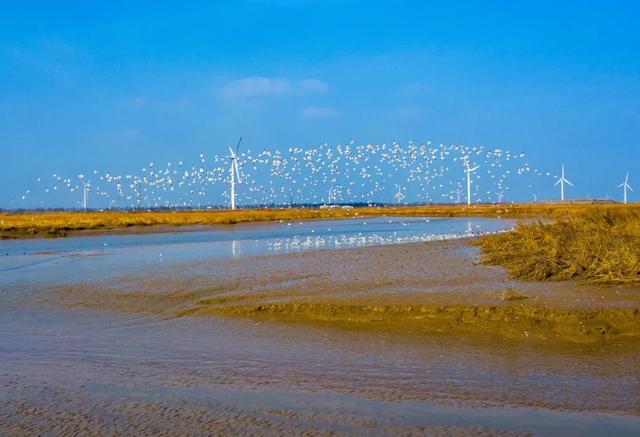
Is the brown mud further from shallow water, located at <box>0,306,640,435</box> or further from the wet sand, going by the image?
shallow water, located at <box>0,306,640,435</box>

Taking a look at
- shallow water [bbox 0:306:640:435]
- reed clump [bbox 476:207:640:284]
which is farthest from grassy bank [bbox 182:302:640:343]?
reed clump [bbox 476:207:640:284]

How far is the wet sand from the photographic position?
7.36m

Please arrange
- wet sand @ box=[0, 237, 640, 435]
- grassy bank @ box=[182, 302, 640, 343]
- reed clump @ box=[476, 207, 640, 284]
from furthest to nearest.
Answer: reed clump @ box=[476, 207, 640, 284], grassy bank @ box=[182, 302, 640, 343], wet sand @ box=[0, 237, 640, 435]

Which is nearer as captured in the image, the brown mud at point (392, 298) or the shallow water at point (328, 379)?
the shallow water at point (328, 379)

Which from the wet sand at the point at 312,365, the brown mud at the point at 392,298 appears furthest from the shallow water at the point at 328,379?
the brown mud at the point at 392,298

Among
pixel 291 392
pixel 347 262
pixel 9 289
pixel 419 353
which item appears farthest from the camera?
pixel 347 262

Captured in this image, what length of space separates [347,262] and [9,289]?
1038 centimetres

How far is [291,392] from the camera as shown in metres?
8.45

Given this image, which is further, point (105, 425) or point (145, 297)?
point (145, 297)

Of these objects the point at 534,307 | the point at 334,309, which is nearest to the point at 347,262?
the point at 334,309

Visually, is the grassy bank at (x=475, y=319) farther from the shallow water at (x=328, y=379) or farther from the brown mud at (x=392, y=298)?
the shallow water at (x=328, y=379)

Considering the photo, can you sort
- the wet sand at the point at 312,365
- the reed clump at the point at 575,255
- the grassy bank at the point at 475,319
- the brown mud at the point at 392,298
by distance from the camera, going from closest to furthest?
the wet sand at the point at 312,365, the grassy bank at the point at 475,319, the brown mud at the point at 392,298, the reed clump at the point at 575,255

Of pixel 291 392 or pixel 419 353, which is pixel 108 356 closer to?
pixel 291 392

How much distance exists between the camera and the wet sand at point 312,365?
24.1ft
